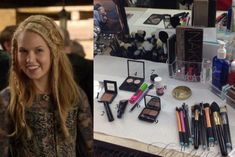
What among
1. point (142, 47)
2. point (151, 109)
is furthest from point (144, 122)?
point (142, 47)

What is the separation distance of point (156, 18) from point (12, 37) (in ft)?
Answer: 1.91

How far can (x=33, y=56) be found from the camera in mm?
508

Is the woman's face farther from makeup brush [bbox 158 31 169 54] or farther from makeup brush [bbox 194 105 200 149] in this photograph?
makeup brush [bbox 158 31 169 54]

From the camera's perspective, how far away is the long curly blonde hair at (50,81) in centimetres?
50

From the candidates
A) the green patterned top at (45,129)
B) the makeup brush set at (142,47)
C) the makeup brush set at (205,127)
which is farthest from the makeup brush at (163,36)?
the green patterned top at (45,129)

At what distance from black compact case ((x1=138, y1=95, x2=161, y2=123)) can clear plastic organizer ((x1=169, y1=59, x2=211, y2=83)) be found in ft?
0.40

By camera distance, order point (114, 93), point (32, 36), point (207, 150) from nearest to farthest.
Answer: point (32, 36) < point (207, 150) < point (114, 93)

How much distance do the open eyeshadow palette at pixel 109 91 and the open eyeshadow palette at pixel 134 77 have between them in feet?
0.07

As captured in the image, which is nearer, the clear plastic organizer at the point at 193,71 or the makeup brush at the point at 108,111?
the makeup brush at the point at 108,111

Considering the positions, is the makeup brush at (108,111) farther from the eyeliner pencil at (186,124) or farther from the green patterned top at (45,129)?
the green patterned top at (45,129)

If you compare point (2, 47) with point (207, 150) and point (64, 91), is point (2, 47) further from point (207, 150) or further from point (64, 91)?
point (207, 150)

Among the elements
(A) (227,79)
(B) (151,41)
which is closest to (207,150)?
(A) (227,79)

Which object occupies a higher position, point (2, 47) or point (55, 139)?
point (2, 47)

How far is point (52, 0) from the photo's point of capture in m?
0.51
